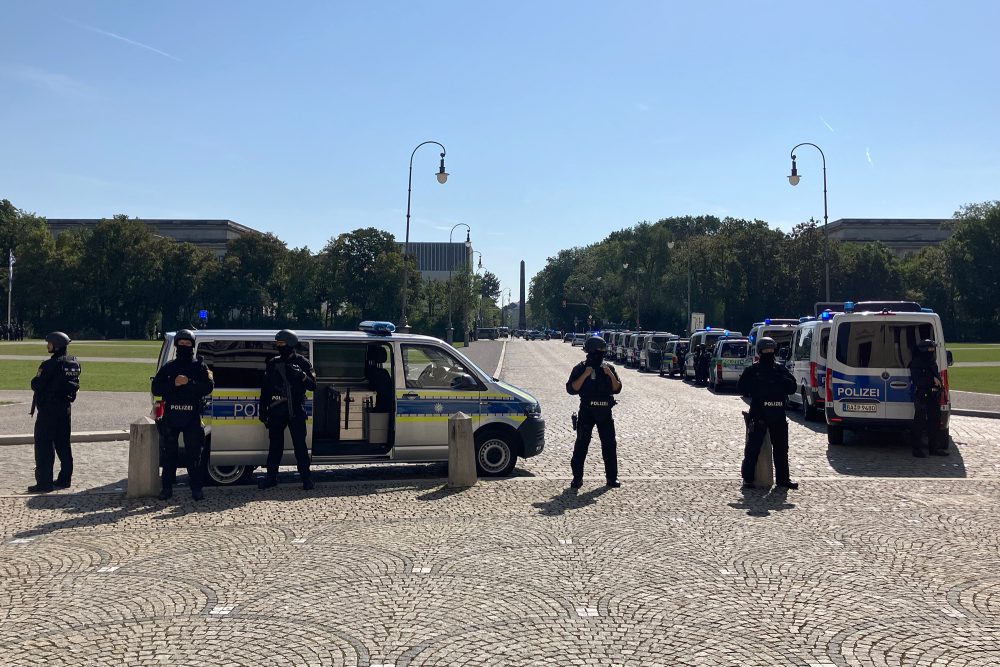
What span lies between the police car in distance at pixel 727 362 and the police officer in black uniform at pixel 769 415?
1580 cm

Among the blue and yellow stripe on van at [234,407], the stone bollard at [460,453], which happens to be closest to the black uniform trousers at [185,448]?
the blue and yellow stripe on van at [234,407]

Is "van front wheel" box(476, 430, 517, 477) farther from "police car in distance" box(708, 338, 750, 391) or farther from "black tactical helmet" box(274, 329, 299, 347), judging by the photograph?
"police car in distance" box(708, 338, 750, 391)

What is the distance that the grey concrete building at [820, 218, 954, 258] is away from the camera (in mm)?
123562

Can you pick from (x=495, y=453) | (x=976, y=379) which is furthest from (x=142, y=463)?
(x=976, y=379)

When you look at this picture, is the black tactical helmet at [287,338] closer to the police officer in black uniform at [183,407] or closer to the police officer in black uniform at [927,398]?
the police officer in black uniform at [183,407]

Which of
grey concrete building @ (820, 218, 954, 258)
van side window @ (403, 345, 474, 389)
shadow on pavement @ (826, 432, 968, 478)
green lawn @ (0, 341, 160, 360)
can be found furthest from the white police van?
grey concrete building @ (820, 218, 954, 258)

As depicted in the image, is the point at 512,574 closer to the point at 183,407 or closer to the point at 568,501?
the point at 568,501

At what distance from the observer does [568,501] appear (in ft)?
28.2

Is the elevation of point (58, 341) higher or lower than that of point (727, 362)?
higher

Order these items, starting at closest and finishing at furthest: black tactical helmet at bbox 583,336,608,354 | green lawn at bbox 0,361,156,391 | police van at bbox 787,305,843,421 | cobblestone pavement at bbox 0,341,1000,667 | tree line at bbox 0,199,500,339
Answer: cobblestone pavement at bbox 0,341,1000,667, black tactical helmet at bbox 583,336,608,354, police van at bbox 787,305,843,421, green lawn at bbox 0,361,156,391, tree line at bbox 0,199,500,339

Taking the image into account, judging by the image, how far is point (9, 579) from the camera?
19.1 ft

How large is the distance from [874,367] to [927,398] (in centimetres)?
95

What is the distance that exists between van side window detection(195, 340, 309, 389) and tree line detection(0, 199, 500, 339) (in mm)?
75380

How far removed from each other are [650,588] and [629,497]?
3.23 meters
